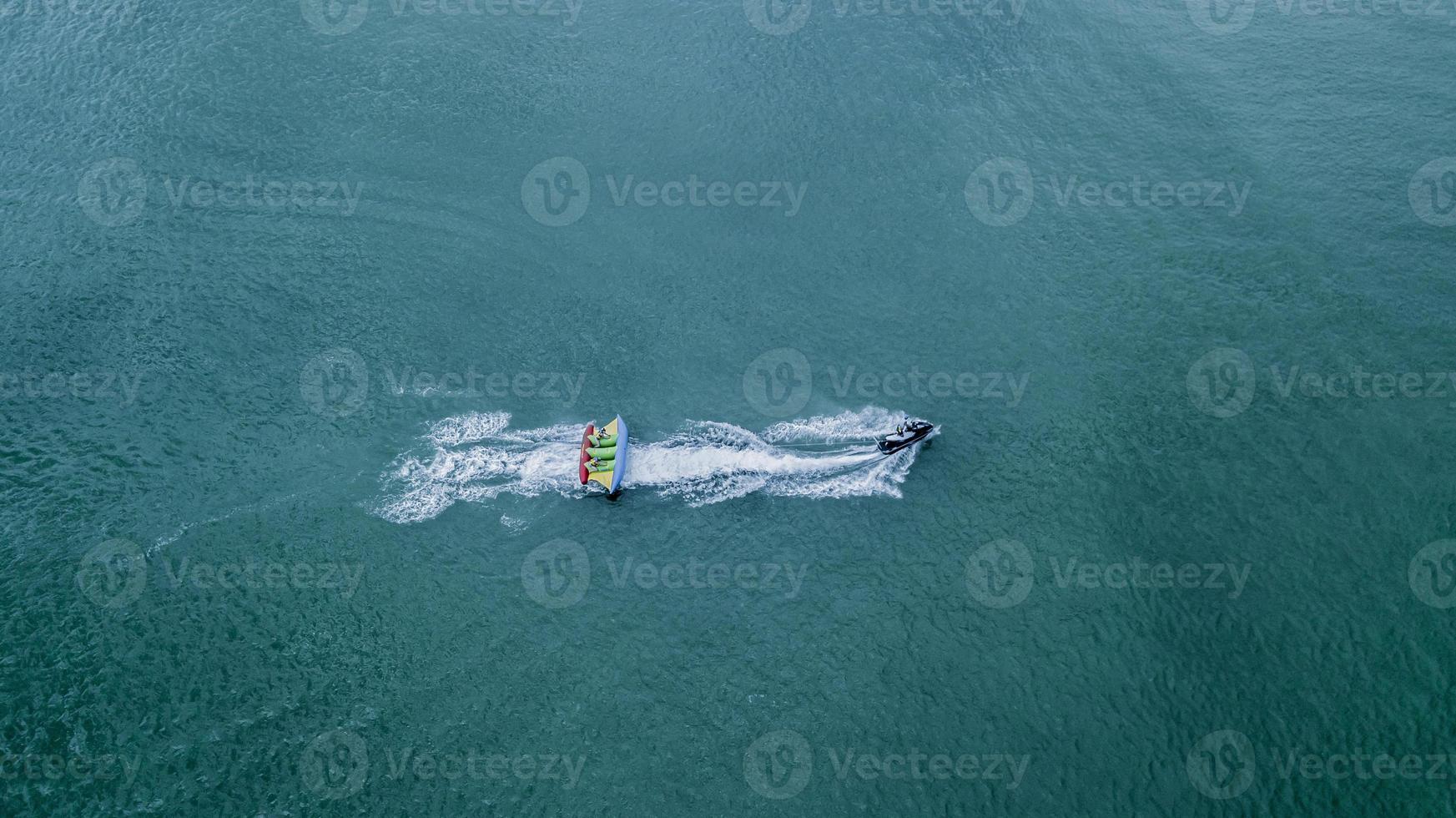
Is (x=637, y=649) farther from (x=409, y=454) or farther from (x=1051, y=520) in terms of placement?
(x=1051, y=520)

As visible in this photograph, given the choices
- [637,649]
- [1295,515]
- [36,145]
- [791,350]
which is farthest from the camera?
[36,145]

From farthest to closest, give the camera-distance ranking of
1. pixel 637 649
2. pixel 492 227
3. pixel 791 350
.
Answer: pixel 492 227
pixel 791 350
pixel 637 649

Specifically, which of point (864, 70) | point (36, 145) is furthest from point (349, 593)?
point (864, 70)

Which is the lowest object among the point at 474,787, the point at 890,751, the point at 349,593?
the point at 890,751
